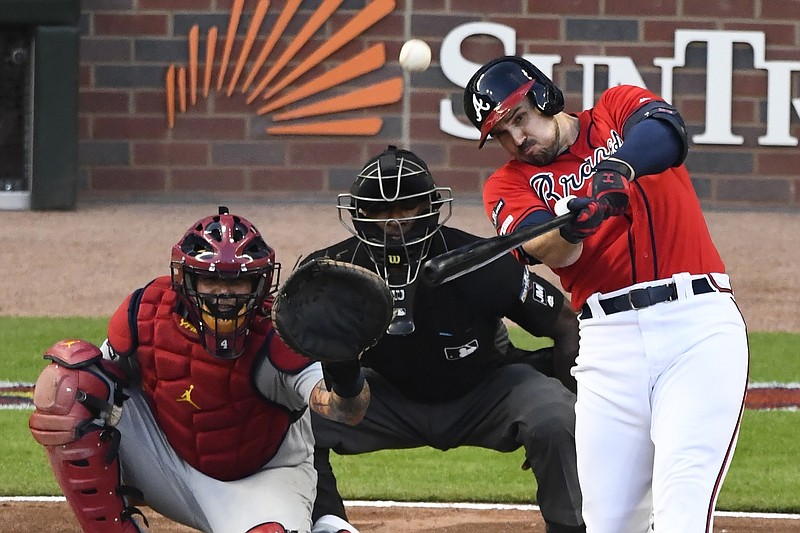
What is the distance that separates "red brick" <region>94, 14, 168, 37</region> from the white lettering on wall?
242 cm

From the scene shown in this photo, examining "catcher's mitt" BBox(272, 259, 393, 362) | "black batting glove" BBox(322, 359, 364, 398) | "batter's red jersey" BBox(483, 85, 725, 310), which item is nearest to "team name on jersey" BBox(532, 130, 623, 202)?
"batter's red jersey" BBox(483, 85, 725, 310)

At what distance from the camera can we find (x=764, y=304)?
10.2 metres

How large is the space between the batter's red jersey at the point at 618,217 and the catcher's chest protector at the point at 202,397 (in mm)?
1028

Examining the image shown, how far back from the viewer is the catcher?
445 cm

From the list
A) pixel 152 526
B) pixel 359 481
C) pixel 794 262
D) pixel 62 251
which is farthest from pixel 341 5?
pixel 152 526

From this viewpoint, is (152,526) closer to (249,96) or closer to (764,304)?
(764,304)

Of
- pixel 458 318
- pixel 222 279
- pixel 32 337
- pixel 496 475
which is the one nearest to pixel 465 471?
pixel 496 475

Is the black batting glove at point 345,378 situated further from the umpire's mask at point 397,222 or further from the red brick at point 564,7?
the red brick at point 564,7

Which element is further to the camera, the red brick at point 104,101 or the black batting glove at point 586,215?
the red brick at point 104,101

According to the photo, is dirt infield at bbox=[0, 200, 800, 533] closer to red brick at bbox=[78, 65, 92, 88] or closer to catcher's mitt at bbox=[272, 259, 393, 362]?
red brick at bbox=[78, 65, 92, 88]

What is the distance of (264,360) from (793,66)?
8.90m

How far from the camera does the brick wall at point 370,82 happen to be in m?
12.4

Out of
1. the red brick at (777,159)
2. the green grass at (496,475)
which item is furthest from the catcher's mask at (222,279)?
the red brick at (777,159)

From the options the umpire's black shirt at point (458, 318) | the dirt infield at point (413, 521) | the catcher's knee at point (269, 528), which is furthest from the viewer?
the dirt infield at point (413, 521)
